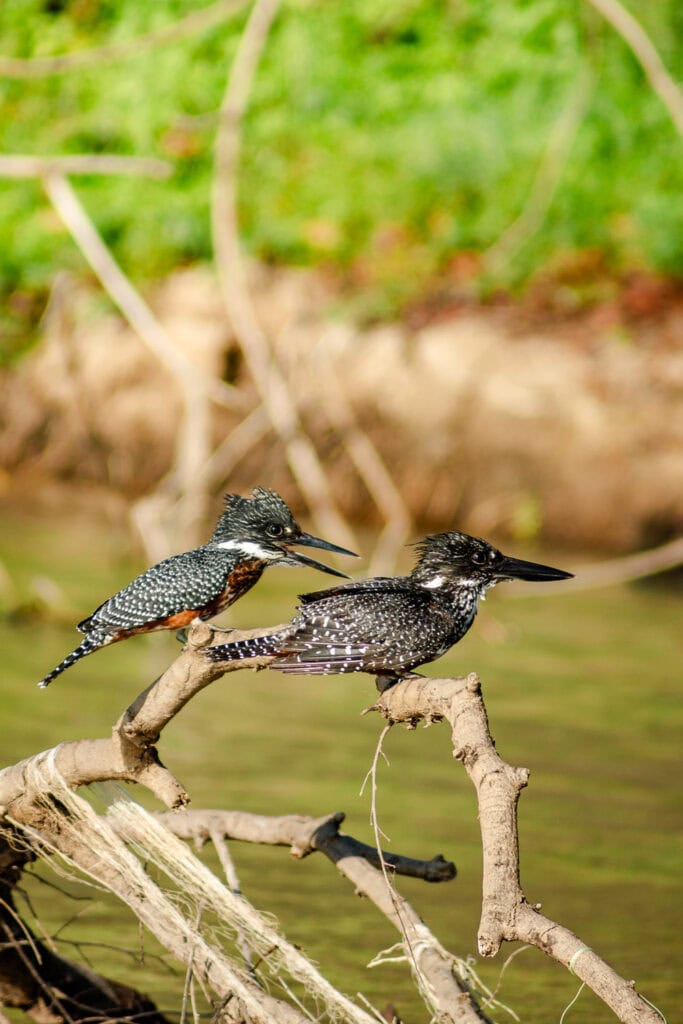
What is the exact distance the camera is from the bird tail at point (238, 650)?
10.4 ft

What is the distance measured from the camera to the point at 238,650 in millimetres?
3203

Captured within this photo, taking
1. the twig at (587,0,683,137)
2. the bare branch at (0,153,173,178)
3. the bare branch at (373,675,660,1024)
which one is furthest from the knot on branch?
the twig at (587,0,683,137)

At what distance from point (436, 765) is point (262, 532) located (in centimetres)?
375

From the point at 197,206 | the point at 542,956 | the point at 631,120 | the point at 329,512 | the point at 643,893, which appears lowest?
the point at 542,956

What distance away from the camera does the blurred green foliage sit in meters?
13.0

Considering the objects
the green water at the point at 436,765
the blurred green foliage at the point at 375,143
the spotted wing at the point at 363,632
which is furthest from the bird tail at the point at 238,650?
the blurred green foliage at the point at 375,143

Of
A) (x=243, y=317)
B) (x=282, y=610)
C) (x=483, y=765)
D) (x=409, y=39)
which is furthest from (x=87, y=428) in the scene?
(x=483, y=765)

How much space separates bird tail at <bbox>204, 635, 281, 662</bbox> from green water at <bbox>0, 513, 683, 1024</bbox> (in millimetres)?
1615

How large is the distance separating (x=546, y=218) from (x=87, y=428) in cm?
411

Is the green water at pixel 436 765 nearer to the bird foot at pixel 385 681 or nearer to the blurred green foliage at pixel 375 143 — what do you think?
the bird foot at pixel 385 681

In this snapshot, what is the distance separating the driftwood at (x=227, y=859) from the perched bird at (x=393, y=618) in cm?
11

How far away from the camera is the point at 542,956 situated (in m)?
5.53

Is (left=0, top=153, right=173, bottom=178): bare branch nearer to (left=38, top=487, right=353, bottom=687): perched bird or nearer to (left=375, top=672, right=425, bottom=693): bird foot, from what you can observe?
(left=38, top=487, right=353, bottom=687): perched bird

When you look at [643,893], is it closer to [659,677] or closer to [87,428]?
[659,677]
